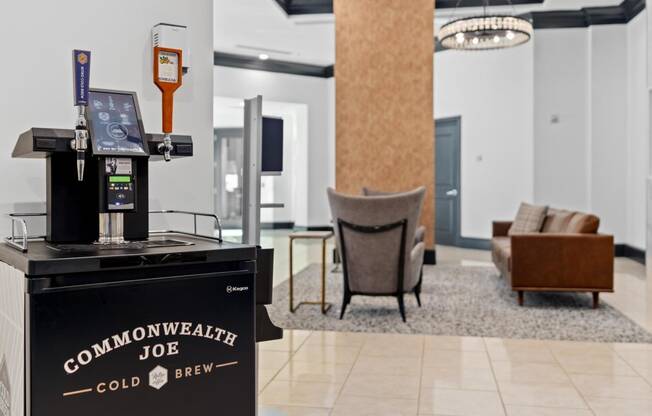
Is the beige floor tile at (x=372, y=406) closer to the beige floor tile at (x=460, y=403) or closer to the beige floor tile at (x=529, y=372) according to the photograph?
the beige floor tile at (x=460, y=403)

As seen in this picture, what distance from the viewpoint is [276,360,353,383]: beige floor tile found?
3418 mm

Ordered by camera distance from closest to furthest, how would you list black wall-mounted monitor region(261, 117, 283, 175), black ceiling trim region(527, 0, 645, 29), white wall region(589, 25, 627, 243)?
black wall-mounted monitor region(261, 117, 283, 175) < black ceiling trim region(527, 0, 645, 29) < white wall region(589, 25, 627, 243)

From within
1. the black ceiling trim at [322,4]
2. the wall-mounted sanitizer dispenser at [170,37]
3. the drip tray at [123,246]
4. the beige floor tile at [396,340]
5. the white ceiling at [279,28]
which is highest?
the black ceiling trim at [322,4]

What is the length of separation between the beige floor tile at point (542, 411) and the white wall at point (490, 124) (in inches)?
262

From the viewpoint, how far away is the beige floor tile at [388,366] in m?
3.53

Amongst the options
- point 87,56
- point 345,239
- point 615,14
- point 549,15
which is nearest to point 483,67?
point 549,15

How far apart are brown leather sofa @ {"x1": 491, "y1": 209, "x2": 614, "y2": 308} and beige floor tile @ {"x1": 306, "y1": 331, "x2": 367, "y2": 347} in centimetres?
166

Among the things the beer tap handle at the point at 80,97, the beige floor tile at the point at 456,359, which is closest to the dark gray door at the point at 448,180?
the beige floor tile at the point at 456,359

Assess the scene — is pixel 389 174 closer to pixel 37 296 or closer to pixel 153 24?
pixel 153 24

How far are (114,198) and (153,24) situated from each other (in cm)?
88

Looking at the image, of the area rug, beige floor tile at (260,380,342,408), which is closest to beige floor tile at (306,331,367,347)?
the area rug

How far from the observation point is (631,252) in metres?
8.64

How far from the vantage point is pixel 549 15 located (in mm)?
8984

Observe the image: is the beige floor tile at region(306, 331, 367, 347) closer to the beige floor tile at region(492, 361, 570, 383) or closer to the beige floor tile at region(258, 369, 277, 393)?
the beige floor tile at region(258, 369, 277, 393)
